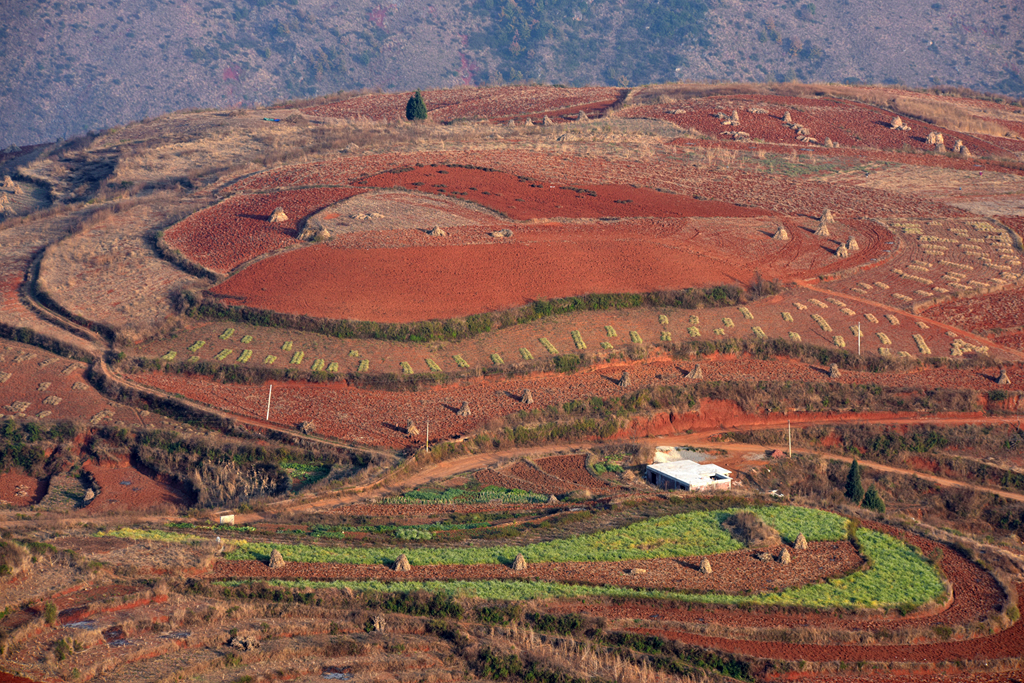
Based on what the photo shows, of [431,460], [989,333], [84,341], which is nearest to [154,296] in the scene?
[84,341]

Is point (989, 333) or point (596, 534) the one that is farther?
point (989, 333)

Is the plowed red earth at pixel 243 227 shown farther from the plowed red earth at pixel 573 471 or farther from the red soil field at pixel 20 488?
the plowed red earth at pixel 573 471

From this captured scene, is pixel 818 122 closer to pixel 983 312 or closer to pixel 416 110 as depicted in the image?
pixel 416 110

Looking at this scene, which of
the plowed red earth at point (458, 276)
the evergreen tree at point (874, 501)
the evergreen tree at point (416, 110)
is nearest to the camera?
the evergreen tree at point (874, 501)

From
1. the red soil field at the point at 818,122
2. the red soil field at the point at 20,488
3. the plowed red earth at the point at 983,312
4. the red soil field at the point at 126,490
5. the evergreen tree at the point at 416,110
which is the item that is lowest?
the red soil field at the point at 20,488

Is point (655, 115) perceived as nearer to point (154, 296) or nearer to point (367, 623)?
point (154, 296)

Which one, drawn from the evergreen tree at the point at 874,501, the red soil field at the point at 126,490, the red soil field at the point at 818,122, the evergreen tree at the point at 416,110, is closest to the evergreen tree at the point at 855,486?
the evergreen tree at the point at 874,501
